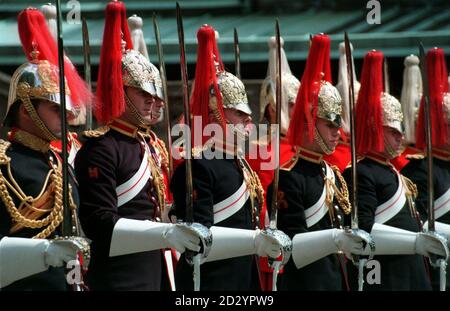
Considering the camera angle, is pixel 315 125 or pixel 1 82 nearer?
pixel 315 125

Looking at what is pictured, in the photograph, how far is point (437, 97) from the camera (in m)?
10.0

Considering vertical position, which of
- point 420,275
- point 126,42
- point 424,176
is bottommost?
point 420,275

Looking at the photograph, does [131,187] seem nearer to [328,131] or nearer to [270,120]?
[328,131]

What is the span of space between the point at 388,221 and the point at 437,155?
1153 millimetres

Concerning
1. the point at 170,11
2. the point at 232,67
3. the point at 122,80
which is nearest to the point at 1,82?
the point at 232,67

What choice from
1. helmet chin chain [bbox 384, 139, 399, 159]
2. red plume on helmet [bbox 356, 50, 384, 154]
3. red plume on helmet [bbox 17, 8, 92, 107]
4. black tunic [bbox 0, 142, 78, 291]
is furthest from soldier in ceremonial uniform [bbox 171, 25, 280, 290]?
helmet chin chain [bbox 384, 139, 399, 159]

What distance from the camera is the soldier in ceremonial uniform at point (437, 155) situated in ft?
32.0

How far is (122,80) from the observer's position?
7699 mm

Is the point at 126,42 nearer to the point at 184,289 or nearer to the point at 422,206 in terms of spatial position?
the point at 184,289

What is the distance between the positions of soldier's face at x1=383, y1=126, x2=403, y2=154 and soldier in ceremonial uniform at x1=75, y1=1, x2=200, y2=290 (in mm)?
2056

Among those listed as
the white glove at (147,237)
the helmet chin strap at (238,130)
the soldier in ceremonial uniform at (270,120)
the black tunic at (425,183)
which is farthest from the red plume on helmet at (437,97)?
the white glove at (147,237)

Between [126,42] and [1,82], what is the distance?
15.0 ft
